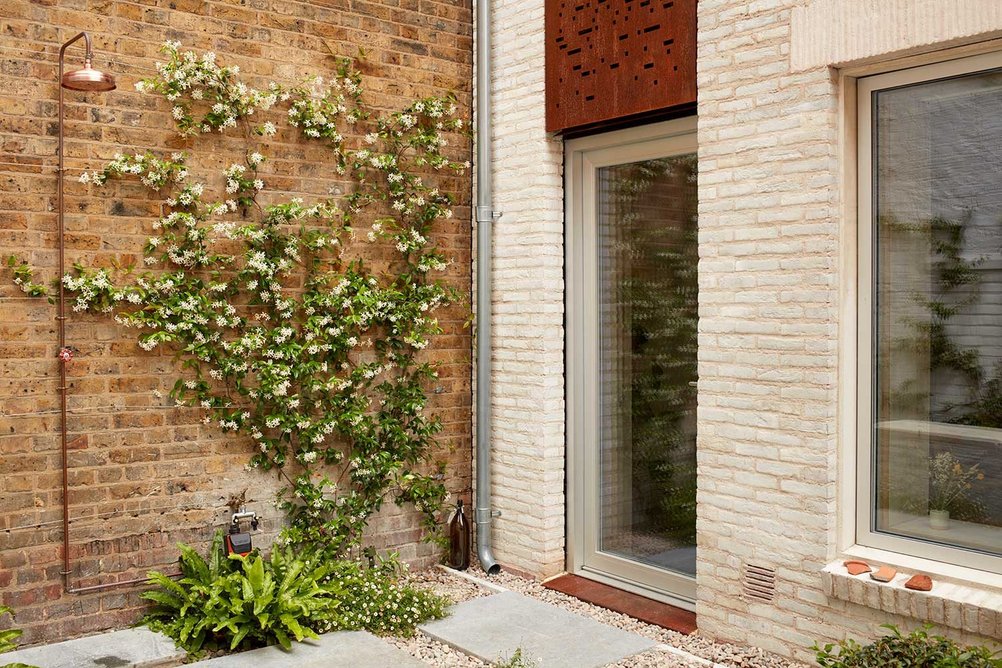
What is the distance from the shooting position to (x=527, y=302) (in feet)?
17.8

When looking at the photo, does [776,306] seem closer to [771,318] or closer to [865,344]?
[771,318]

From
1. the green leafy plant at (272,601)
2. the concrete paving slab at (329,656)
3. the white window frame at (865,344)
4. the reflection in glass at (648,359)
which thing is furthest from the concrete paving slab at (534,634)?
the white window frame at (865,344)

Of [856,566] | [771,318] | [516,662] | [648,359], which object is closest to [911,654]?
[856,566]

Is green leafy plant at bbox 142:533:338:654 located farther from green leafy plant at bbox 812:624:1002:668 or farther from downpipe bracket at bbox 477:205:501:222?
green leafy plant at bbox 812:624:1002:668

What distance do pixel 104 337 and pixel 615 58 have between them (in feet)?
9.95

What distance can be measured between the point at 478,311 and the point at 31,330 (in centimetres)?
252

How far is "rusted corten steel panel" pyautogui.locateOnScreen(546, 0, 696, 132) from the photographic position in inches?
177

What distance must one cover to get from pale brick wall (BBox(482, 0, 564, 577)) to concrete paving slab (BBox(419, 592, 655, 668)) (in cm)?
61

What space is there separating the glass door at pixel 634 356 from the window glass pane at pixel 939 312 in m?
1.07

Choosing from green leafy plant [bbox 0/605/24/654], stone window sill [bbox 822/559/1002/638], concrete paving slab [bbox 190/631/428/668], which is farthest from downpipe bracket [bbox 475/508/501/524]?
green leafy plant [bbox 0/605/24/654]

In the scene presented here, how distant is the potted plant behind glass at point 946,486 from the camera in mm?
3641

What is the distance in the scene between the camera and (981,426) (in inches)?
142

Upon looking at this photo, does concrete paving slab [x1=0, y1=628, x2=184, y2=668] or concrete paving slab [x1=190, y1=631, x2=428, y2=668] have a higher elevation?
concrete paving slab [x1=0, y1=628, x2=184, y2=668]

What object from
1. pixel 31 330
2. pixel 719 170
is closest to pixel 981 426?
pixel 719 170
